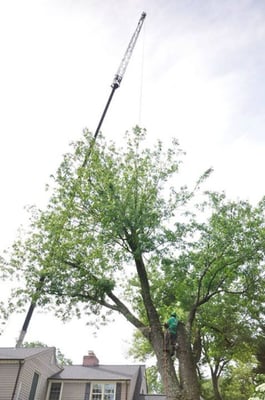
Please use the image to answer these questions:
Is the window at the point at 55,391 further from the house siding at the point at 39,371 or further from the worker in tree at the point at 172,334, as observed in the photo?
the worker in tree at the point at 172,334

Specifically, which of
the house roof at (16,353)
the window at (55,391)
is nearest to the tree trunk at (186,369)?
the house roof at (16,353)

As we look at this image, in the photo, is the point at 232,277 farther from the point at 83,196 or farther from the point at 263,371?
the point at 263,371

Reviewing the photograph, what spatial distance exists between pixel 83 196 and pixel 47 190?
231cm

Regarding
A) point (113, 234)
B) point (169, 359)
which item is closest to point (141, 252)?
point (113, 234)

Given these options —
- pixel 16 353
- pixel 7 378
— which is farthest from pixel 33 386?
pixel 7 378

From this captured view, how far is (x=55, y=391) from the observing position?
21.3 meters

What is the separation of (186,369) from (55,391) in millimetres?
15675

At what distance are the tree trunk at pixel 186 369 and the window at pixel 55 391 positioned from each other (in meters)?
15.2

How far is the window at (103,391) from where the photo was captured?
20578mm

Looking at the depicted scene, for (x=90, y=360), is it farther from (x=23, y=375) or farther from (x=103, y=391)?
(x=23, y=375)

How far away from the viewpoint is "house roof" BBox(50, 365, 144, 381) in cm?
2125

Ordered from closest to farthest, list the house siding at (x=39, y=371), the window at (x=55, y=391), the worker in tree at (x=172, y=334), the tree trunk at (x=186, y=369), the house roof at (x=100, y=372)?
the tree trunk at (x=186, y=369), the worker in tree at (x=172, y=334), the house siding at (x=39, y=371), the window at (x=55, y=391), the house roof at (x=100, y=372)

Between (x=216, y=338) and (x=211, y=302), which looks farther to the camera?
(x=216, y=338)

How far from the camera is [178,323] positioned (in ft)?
34.6
